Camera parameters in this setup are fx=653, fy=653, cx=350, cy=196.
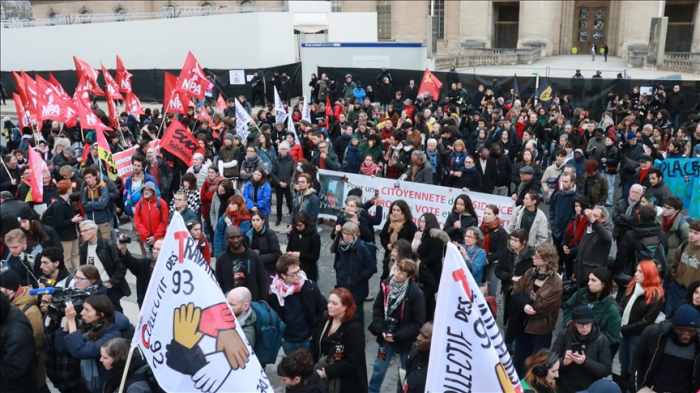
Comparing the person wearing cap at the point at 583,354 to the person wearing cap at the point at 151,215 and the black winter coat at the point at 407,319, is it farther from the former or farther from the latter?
the person wearing cap at the point at 151,215

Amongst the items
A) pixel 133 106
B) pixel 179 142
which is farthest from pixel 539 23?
pixel 179 142

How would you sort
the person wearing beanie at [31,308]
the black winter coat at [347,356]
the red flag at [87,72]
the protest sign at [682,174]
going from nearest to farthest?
the black winter coat at [347,356] → the person wearing beanie at [31,308] → the protest sign at [682,174] → the red flag at [87,72]

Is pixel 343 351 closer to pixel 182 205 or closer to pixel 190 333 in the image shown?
pixel 190 333

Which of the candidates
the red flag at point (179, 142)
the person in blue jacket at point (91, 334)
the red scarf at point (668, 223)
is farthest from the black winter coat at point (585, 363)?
the red flag at point (179, 142)

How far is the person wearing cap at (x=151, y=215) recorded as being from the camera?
8.87 meters

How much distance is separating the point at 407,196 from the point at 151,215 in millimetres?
4221

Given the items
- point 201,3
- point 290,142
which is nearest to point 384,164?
point 290,142

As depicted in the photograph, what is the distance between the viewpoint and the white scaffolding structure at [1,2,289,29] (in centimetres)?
3325

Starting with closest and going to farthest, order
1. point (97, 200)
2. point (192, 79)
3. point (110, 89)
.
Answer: point (97, 200)
point (192, 79)
point (110, 89)

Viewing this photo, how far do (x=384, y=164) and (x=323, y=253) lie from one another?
2304mm

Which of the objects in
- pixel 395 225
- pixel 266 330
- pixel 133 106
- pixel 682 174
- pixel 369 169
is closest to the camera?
pixel 266 330

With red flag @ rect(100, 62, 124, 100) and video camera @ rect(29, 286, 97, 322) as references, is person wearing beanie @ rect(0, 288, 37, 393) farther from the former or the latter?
red flag @ rect(100, 62, 124, 100)

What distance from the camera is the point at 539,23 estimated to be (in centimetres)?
4022

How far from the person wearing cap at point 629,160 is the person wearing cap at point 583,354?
679 cm
